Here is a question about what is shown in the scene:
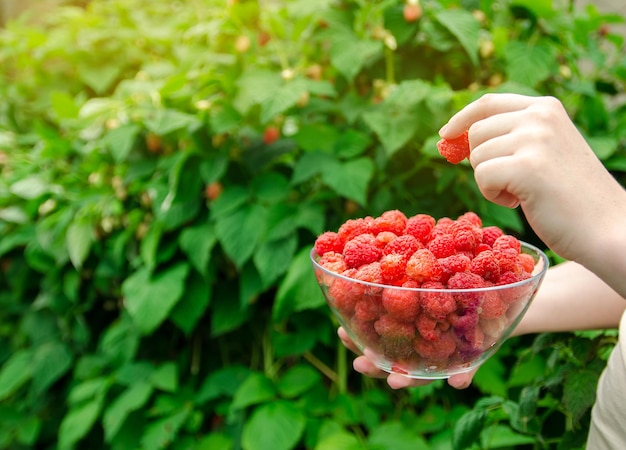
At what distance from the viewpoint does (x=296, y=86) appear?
120cm

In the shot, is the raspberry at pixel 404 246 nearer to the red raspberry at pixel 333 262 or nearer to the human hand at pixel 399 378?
the red raspberry at pixel 333 262

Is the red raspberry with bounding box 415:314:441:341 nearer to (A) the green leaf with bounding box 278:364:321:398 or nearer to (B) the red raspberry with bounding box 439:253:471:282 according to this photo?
(B) the red raspberry with bounding box 439:253:471:282

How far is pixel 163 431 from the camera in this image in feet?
4.19

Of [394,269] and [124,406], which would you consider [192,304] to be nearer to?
[124,406]

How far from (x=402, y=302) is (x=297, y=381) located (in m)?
0.82

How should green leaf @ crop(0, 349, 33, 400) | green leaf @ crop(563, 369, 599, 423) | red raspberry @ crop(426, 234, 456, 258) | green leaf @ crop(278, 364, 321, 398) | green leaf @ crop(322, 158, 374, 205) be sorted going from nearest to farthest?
1. red raspberry @ crop(426, 234, 456, 258)
2. green leaf @ crop(563, 369, 599, 423)
3. green leaf @ crop(322, 158, 374, 205)
4. green leaf @ crop(278, 364, 321, 398)
5. green leaf @ crop(0, 349, 33, 400)

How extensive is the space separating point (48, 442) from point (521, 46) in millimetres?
1754

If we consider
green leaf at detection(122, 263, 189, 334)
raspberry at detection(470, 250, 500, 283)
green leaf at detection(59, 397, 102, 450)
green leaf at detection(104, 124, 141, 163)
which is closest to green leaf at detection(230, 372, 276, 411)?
green leaf at detection(122, 263, 189, 334)

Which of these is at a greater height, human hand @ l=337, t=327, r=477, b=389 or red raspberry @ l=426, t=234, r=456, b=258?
red raspberry @ l=426, t=234, r=456, b=258

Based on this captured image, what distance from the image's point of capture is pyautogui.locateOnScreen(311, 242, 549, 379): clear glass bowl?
1.69 ft

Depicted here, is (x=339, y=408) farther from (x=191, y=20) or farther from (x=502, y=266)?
(x=191, y=20)

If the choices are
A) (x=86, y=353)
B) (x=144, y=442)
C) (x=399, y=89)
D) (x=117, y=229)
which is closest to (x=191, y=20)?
(x=117, y=229)

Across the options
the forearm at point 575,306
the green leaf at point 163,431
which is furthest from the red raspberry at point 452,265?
the green leaf at point 163,431

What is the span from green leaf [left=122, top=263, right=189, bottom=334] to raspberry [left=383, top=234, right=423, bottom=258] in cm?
79
